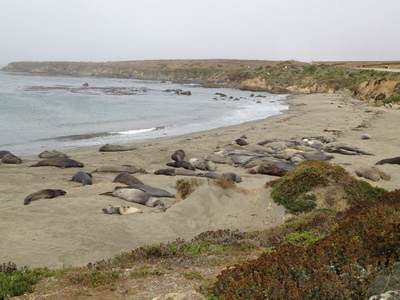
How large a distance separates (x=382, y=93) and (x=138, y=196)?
3393cm

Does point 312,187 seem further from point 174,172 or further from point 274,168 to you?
point 174,172

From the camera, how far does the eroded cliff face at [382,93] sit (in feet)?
113

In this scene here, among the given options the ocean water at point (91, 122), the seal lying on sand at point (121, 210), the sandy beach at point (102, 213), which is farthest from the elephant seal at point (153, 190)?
the ocean water at point (91, 122)

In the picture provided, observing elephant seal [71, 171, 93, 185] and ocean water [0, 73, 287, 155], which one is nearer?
elephant seal [71, 171, 93, 185]

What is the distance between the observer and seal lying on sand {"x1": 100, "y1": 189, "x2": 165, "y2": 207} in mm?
10541

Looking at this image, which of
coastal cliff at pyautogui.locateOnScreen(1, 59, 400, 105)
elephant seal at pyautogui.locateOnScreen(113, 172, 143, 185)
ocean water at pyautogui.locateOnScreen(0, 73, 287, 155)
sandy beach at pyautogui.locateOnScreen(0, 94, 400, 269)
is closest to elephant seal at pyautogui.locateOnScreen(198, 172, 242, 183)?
sandy beach at pyautogui.locateOnScreen(0, 94, 400, 269)

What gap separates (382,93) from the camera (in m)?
37.8

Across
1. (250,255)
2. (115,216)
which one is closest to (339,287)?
(250,255)

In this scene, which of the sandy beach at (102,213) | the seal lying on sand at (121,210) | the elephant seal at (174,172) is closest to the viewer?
the sandy beach at (102,213)

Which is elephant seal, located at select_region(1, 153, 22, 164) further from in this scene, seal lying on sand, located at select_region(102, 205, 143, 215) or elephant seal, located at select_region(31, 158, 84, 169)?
seal lying on sand, located at select_region(102, 205, 143, 215)

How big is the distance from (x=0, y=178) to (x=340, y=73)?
6213 centimetres

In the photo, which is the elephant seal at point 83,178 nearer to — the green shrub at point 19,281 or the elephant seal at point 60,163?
the elephant seal at point 60,163

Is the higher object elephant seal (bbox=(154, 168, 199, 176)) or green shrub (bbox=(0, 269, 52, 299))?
green shrub (bbox=(0, 269, 52, 299))

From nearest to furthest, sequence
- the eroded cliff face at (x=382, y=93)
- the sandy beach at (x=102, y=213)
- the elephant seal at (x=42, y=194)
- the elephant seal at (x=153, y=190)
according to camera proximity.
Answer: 1. the sandy beach at (x=102, y=213)
2. the elephant seal at (x=42, y=194)
3. the elephant seal at (x=153, y=190)
4. the eroded cliff face at (x=382, y=93)
